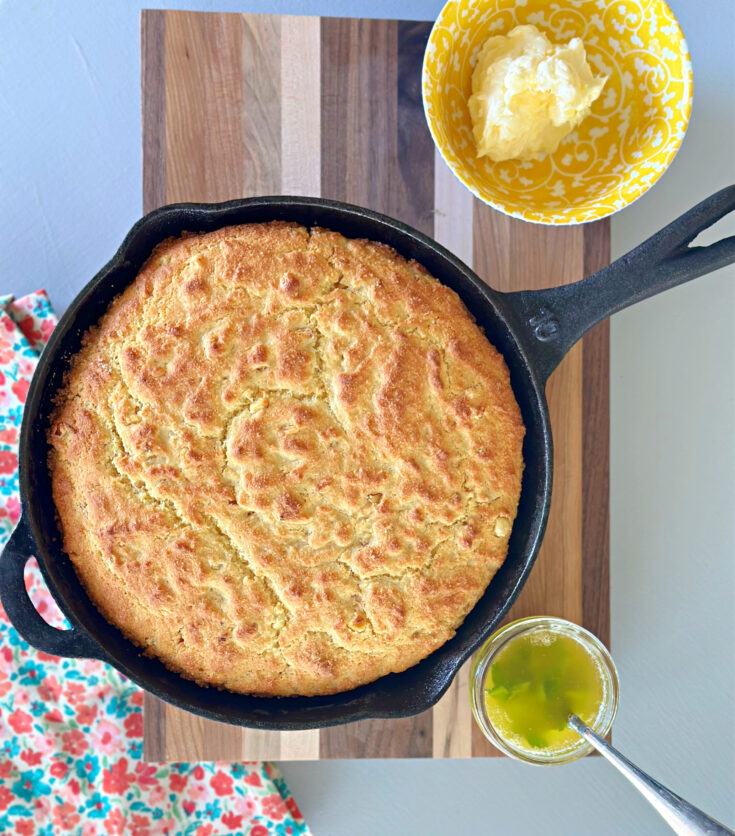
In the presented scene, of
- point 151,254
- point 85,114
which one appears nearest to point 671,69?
point 151,254

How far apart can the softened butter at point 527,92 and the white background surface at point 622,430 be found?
38 cm

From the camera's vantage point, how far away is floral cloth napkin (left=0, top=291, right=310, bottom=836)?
1757mm

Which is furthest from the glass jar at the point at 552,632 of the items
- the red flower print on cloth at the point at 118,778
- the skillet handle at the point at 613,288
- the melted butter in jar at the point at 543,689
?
the red flower print on cloth at the point at 118,778

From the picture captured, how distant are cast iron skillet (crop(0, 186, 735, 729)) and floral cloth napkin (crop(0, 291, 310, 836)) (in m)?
0.58

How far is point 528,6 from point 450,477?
0.93 metres

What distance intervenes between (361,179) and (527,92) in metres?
0.34

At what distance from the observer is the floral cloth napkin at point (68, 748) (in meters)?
1.76

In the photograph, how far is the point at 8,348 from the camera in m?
1.75

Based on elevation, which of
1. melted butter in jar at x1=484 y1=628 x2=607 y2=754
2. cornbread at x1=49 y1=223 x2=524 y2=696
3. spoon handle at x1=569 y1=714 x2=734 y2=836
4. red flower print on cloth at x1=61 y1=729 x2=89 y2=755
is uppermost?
cornbread at x1=49 y1=223 x2=524 y2=696

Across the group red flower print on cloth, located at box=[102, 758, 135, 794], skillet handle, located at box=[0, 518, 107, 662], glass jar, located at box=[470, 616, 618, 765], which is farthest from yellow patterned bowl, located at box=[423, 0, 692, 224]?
red flower print on cloth, located at box=[102, 758, 135, 794]

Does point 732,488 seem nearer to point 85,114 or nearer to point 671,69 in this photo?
point 671,69

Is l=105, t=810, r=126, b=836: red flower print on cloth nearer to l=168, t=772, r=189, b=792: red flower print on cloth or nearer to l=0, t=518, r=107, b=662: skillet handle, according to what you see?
l=168, t=772, r=189, b=792: red flower print on cloth

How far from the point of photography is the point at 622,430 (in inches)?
69.0

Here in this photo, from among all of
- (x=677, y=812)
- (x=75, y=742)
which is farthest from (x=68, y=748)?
(x=677, y=812)
